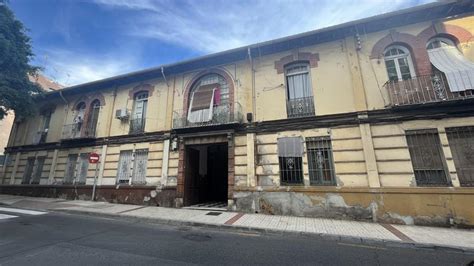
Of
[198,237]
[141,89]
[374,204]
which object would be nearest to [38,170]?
[141,89]

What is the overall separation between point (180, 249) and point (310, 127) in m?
7.01

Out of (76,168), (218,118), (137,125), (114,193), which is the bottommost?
(114,193)

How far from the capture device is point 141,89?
13.4 meters

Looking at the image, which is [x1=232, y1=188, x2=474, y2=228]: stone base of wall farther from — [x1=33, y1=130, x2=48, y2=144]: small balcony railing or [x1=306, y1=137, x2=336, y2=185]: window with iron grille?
[x1=33, y1=130, x2=48, y2=144]: small balcony railing

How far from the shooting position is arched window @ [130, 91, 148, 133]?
1294cm

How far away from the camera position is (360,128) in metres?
8.77

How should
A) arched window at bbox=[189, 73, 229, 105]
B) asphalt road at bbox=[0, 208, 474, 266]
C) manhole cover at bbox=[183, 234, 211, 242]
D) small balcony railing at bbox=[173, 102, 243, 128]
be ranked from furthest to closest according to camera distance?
arched window at bbox=[189, 73, 229, 105]
small balcony railing at bbox=[173, 102, 243, 128]
manhole cover at bbox=[183, 234, 211, 242]
asphalt road at bbox=[0, 208, 474, 266]

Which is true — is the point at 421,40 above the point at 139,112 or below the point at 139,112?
above

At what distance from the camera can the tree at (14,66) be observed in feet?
39.6

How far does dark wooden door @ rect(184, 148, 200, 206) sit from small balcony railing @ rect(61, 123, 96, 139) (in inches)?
267

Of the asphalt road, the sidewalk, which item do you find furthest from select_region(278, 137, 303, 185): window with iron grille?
the asphalt road

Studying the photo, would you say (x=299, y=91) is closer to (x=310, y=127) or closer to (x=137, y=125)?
(x=310, y=127)

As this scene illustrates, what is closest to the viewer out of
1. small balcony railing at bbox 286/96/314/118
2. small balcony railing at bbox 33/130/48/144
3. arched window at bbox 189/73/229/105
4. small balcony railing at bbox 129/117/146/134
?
small balcony railing at bbox 286/96/314/118

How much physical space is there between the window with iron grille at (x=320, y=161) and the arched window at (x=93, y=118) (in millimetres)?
13226
